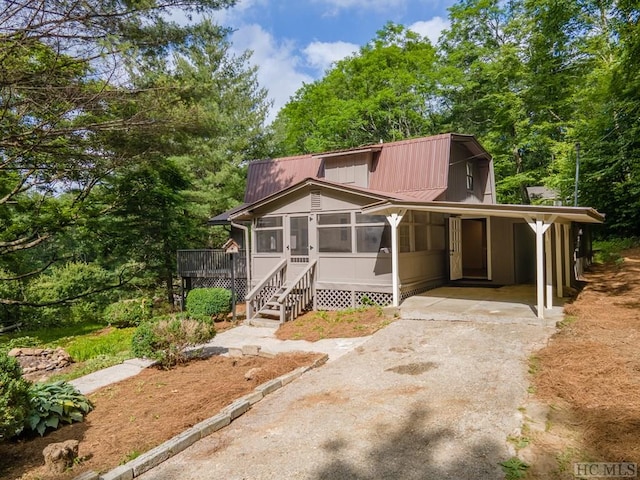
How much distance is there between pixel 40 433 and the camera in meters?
4.26

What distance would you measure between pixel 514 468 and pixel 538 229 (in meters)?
5.58

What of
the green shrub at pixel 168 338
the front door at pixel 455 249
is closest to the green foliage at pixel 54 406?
the green shrub at pixel 168 338

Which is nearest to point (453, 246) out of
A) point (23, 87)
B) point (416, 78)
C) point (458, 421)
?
point (458, 421)

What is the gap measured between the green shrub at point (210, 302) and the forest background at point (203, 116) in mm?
3663

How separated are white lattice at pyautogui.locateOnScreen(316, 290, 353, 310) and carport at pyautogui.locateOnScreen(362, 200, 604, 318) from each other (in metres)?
1.49

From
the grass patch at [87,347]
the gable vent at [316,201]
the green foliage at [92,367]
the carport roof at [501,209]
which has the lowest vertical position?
the grass patch at [87,347]

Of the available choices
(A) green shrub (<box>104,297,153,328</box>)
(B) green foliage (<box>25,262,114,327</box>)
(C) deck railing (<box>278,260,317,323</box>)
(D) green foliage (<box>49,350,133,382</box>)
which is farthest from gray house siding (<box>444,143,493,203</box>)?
(B) green foliage (<box>25,262,114,327</box>)

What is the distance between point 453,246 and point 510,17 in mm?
18893

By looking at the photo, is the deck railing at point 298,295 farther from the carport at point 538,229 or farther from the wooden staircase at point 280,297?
the carport at point 538,229

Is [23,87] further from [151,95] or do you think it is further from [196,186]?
[196,186]

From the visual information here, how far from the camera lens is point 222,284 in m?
14.6

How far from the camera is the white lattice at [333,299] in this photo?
10.3 metres

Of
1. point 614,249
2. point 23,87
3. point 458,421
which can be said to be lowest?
point 458,421

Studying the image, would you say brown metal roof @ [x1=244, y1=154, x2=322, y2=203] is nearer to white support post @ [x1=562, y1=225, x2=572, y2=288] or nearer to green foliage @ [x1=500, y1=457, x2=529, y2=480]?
white support post @ [x1=562, y1=225, x2=572, y2=288]
